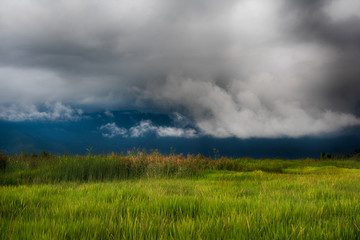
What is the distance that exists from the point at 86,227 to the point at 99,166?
34.9 feet

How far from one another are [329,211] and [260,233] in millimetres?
2115

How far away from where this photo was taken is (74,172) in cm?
1232

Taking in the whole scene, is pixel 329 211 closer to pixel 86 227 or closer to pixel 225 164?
pixel 86 227

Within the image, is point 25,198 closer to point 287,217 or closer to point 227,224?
point 227,224

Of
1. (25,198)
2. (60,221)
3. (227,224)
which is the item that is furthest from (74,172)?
(227,224)

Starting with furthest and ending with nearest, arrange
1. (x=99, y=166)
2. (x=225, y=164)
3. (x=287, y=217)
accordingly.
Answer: (x=225, y=164) → (x=99, y=166) → (x=287, y=217)

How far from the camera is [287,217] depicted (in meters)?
3.87

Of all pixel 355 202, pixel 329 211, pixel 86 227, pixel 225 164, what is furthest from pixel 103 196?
pixel 225 164

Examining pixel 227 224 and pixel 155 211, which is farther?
pixel 155 211

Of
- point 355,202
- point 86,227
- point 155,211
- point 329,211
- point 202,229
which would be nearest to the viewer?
point 202,229

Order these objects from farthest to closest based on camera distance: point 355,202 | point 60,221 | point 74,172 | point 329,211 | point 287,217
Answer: point 74,172
point 355,202
point 329,211
point 287,217
point 60,221

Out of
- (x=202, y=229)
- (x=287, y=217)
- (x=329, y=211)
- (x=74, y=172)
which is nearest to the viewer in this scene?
(x=202, y=229)

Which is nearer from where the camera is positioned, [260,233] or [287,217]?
[260,233]

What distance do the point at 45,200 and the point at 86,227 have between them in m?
2.45
